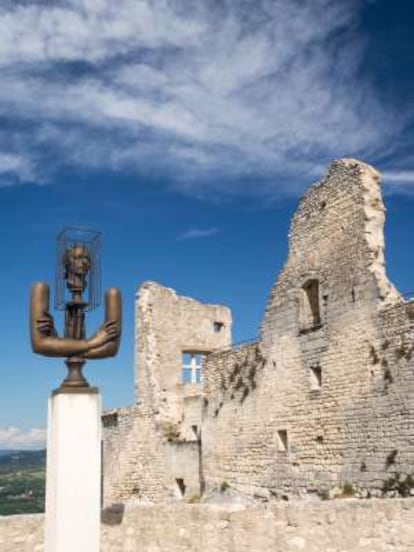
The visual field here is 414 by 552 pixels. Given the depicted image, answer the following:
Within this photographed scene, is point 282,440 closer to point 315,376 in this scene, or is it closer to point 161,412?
point 315,376

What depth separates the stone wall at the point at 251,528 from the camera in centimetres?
1030

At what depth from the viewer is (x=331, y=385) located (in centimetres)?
1612

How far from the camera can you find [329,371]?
16250 mm

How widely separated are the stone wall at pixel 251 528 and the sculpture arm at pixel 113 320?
3.15m

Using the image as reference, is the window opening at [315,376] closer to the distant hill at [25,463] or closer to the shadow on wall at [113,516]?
the shadow on wall at [113,516]

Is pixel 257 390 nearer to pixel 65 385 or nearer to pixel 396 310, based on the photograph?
pixel 396 310

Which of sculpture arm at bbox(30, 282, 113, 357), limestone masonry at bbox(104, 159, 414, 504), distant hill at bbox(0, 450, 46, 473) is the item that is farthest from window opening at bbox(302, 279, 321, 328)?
distant hill at bbox(0, 450, 46, 473)

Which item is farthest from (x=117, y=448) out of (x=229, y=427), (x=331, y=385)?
(x=331, y=385)

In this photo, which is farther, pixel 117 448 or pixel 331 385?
pixel 117 448

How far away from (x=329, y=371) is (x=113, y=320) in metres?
8.01

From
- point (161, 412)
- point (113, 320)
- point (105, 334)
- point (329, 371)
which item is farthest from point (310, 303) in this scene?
point (105, 334)

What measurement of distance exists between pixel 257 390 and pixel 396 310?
5100 mm

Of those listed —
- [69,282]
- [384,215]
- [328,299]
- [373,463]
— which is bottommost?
[373,463]

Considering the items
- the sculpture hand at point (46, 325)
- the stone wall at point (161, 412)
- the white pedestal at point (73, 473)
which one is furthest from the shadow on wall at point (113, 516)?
the stone wall at point (161, 412)
